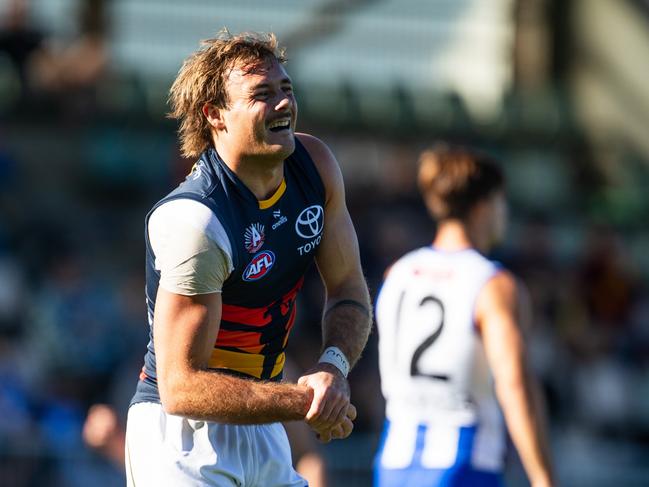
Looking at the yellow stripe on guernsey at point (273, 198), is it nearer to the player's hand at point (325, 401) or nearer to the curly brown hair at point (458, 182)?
the player's hand at point (325, 401)

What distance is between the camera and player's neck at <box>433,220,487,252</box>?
5.59 metres

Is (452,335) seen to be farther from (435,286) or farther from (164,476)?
(164,476)

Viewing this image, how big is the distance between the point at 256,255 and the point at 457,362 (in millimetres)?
1570

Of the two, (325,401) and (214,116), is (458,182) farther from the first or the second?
(325,401)

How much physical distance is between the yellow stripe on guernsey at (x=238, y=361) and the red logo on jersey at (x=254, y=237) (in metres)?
0.39

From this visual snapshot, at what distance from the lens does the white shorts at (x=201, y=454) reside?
4.16m

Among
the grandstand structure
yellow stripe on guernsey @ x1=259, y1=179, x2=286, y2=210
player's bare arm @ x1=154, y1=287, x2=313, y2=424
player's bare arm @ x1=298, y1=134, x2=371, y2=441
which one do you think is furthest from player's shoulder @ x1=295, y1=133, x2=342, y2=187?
the grandstand structure

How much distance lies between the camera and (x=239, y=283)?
13.6 feet

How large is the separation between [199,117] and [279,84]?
1.12 feet

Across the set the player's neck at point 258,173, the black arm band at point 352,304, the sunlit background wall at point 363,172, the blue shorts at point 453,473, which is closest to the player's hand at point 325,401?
the black arm band at point 352,304

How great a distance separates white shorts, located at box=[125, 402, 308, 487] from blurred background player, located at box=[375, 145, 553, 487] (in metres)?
1.24

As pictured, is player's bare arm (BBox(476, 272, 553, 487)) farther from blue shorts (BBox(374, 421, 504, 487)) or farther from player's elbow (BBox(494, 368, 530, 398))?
blue shorts (BBox(374, 421, 504, 487))

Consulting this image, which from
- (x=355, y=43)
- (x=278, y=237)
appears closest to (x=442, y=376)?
(x=278, y=237)

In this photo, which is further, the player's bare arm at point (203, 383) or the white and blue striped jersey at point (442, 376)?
the white and blue striped jersey at point (442, 376)
